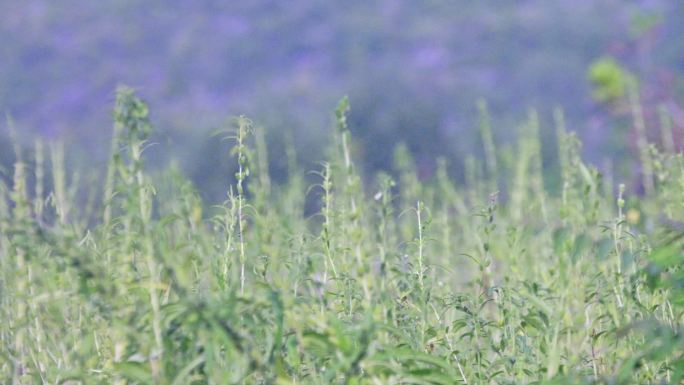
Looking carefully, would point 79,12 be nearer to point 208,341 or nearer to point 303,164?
point 303,164

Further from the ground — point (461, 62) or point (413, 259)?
point (461, 62)

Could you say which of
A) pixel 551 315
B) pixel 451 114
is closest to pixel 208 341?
pixel 551 315

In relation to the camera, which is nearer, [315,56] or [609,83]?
[609,83]

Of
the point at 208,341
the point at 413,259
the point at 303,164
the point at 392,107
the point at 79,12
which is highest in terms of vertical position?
the point at 79,12

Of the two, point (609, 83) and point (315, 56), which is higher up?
point (315, 56)

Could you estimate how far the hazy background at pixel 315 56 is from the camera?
14148 millimetres

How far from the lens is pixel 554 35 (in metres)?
17.0

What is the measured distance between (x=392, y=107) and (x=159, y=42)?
790 cm

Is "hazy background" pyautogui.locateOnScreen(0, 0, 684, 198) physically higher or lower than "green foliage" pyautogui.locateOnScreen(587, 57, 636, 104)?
higher

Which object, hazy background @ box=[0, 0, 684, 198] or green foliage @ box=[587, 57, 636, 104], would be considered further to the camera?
hazy background @ box=[0, 0, 684, 198]

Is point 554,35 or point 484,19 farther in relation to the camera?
point 484,19

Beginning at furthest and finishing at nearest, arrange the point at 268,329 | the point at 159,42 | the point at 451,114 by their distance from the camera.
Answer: the point at 159,42
the point at 451,114
the point at 268,329

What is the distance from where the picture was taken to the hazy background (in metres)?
→ 14.1

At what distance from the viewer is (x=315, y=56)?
1736cm
